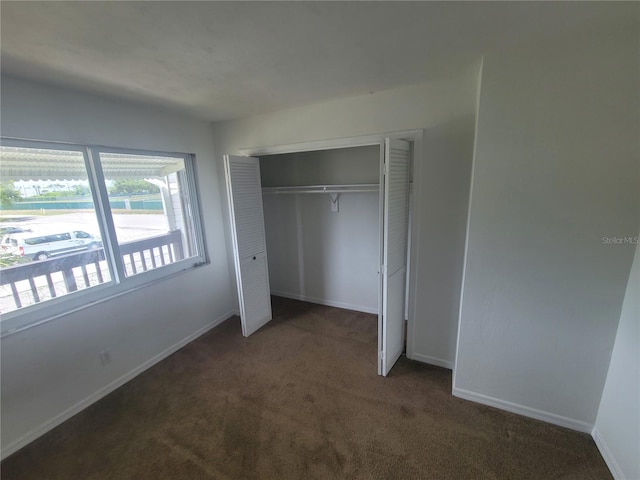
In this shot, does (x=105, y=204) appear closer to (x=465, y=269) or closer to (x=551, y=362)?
(x=465, y=269)

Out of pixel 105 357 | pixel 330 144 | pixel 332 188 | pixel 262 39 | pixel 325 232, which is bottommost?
pixel 105 357

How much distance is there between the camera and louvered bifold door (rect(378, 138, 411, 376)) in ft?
6.60

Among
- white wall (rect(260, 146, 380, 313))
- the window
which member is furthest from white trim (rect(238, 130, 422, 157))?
the window

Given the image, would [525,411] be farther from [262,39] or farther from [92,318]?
[92,318]

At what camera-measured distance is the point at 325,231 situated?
3.53 m

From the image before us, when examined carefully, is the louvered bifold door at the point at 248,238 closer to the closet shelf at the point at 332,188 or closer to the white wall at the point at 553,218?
the closet shelf at the point at 332,188

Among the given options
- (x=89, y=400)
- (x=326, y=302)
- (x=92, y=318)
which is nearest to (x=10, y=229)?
(x=92, y=318)

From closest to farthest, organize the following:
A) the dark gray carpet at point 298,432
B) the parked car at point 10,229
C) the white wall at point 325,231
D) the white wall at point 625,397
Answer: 1. the white wall at point 625,397
2. the dark gray carpet at point 298,432
3. the parked car at point 10,229
4. the white wall at point 325,231

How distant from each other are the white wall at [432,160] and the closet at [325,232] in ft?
0.60

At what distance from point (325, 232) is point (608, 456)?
2.91m

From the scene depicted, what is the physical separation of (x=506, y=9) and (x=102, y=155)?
2901mm

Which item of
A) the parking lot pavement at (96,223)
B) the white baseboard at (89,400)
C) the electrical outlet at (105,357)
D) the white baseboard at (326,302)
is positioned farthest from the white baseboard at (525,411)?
the parking lot pavement at (96,223)

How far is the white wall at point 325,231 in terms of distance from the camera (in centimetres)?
321

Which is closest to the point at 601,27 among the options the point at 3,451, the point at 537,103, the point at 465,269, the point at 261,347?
the point at 537,103
